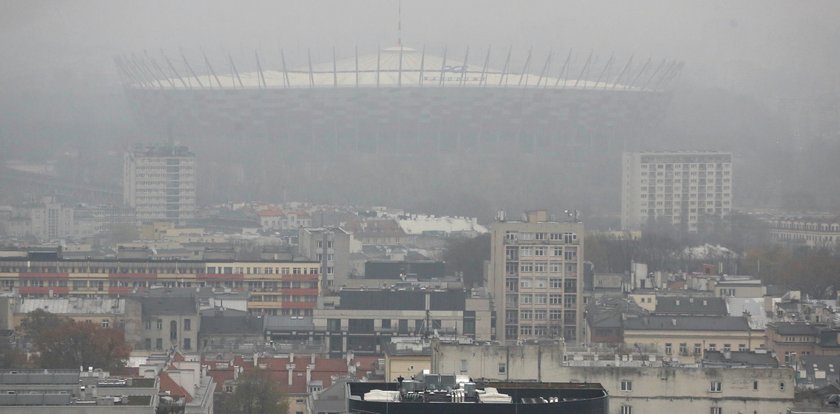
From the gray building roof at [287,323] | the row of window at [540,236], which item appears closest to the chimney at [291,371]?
the gray building roof at [287,323]

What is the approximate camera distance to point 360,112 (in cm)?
8119

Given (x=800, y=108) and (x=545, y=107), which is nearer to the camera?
(x=800, y=108)

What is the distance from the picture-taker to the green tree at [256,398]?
21016mm

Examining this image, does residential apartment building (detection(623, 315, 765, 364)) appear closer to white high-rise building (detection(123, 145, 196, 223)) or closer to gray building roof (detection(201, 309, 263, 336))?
gray building roof (detection(201, 309, 263, 336))

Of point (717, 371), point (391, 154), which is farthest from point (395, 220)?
point (717, 371)

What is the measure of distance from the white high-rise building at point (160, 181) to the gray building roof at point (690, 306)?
3268 cm

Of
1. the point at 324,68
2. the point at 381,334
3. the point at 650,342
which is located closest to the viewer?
the point at 650,342

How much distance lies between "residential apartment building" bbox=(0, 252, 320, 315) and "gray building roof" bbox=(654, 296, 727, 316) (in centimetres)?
496

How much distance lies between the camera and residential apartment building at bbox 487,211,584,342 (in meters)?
30.4

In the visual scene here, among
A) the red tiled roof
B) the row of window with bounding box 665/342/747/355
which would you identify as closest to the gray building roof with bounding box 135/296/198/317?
the row of window with bounding box 665/342/747/355

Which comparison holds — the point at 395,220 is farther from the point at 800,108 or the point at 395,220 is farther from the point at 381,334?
the point at 381,334

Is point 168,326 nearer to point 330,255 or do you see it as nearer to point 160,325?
point 160,325

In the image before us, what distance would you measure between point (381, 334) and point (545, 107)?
171ft

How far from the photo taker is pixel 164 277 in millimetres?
35594
